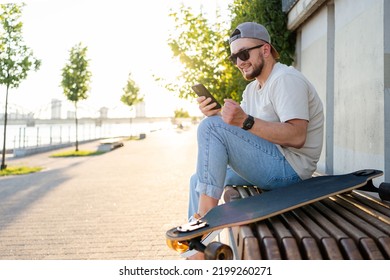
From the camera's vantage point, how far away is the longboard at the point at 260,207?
1.77 metres

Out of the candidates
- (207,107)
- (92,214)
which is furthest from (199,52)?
(207,107)

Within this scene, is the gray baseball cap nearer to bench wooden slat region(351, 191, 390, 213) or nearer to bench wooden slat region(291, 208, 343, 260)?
bench wooden slat region(351, 191, 390, 213)

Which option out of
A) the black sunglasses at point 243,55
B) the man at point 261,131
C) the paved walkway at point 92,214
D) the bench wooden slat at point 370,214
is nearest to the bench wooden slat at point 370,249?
the bench wooden slat at point 370,214

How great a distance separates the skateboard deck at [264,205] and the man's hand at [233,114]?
38cm

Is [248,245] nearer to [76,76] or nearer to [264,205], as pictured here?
[264,205]

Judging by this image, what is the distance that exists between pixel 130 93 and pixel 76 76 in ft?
57.0

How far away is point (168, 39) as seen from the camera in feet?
25.3

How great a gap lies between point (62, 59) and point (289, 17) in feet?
52.4

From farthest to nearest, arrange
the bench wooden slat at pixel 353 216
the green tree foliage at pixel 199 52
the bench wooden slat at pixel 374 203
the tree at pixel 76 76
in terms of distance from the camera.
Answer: the tree at pixel 76 76, the green tree foliage at pixel 199 52, the bench wooden slat at pixel 374 203, the bench wooden slat at pixel 353 216

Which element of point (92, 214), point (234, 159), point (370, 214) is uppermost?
point (234, 159)

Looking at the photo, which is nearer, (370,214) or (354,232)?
(354,232)

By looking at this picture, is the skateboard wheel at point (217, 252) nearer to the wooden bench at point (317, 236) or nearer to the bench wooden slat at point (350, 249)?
the wooden bench at point (317, 236)

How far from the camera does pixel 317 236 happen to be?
1.62 metres
